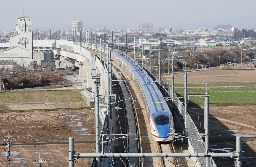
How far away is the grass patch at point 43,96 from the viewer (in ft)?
151

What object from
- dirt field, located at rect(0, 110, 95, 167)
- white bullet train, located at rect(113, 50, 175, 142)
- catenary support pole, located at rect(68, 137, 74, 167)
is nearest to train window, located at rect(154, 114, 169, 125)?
white bullet train, located at rect(113, 50, 175, 142)

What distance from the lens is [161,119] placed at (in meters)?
19.5

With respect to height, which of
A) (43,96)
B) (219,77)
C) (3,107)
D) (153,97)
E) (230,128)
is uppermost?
(153,97)

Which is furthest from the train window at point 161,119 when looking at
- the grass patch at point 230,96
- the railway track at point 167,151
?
the grass patch at point 230,96

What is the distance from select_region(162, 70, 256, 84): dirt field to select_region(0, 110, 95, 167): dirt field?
22999 millimetres

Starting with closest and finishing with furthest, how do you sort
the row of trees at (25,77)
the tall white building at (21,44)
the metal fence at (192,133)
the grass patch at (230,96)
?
the metal fence at (192,133), the grass patch at (230,96), the row of trees at (25,77), the tall white building at (21,44)

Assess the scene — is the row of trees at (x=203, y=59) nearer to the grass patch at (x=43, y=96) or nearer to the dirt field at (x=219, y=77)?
the dirt field at (x=219, y=77)

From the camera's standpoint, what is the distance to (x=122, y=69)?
151 feet

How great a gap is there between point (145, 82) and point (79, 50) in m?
32.7

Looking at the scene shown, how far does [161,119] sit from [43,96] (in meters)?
30.8

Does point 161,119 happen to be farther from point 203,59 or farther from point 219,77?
point 203,59

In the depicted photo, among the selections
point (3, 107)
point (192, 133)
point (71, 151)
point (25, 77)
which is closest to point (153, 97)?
point (192, 133)

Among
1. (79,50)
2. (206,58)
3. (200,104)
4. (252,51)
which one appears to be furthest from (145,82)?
(252,51)

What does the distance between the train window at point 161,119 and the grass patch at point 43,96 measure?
26919mm
